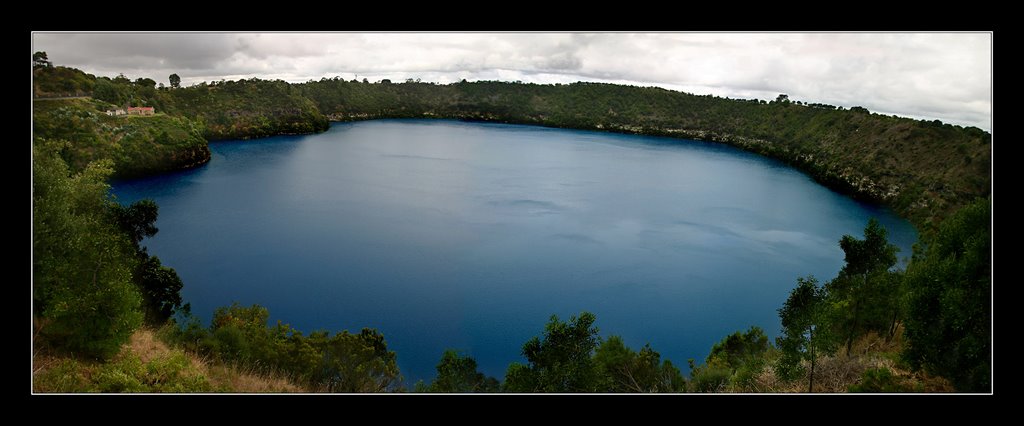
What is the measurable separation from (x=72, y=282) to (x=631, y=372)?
11.0 metres

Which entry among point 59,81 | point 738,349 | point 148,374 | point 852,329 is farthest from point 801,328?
point 59,81

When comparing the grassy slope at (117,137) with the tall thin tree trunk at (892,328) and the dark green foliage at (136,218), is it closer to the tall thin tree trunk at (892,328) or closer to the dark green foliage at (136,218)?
the dark green foliage at (136,218)

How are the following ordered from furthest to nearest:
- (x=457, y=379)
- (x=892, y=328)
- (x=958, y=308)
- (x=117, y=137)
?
(x=117, y=137) → (x=892, y=328) → (x=457, y=379) → (x=958, y=308)

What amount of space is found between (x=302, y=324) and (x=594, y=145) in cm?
5491

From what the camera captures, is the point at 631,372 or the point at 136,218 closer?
the point at 631,372

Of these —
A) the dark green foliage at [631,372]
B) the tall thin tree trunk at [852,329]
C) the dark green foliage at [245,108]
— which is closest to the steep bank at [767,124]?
the tall thin tree trunk at [852,329]

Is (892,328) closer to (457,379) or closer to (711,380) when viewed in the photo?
(711,380)

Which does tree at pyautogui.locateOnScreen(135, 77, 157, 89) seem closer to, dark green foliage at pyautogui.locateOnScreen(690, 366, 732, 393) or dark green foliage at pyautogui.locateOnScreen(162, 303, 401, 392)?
dark green foliage at pyautogui.locateOnScreen(162, 303, 401, 392)

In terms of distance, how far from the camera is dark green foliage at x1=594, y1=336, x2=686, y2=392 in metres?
11.5

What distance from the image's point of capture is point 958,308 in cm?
869

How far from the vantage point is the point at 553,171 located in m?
48.9

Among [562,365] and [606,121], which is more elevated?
[606,121]
